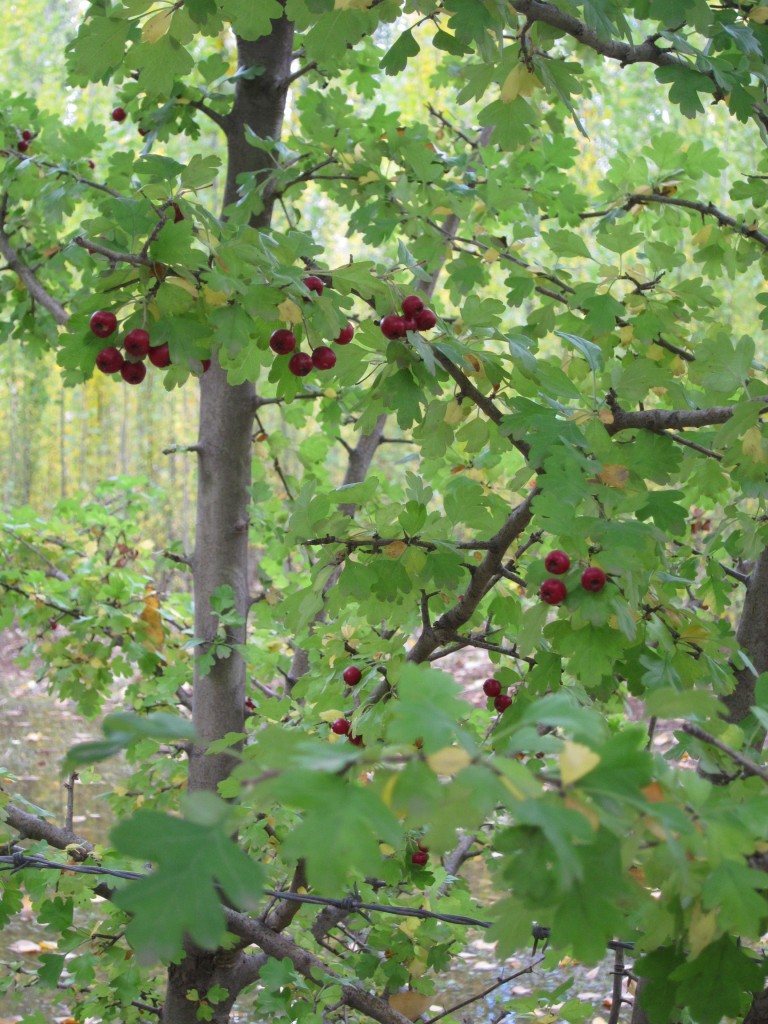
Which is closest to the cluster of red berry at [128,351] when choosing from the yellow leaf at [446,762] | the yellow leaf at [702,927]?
the yellow leaf at [446,762]

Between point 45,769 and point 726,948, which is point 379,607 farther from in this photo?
point 45,769

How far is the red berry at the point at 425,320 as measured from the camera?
1.37 meters

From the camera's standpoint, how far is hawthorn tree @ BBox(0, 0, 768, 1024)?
28.5 inches

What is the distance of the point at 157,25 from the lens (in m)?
1.39

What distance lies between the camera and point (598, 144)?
8.28 m

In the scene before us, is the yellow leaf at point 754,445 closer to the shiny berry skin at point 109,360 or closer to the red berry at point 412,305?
the red berry at point 412,305

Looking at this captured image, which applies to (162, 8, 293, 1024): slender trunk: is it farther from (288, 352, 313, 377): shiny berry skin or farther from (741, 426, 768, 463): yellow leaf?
(741, 426, 768, 463): yellow leaf

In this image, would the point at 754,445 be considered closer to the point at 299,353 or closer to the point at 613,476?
the point at 613,476

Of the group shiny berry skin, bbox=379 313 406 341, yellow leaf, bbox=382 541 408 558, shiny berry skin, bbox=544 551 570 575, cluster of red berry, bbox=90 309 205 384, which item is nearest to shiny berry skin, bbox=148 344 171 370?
cluster of red berry, bbox=90 309 205 384

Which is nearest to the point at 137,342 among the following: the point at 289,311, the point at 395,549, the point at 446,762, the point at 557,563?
the point at 289,311

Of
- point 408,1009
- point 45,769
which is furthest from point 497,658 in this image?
point 45,769

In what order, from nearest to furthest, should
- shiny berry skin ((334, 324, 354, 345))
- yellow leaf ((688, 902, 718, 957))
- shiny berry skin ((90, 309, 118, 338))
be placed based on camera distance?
yellow leaf ((688, 902, 718, 957)) < shiny berry skin ((90, 309, 118, 338)) < shiny berry skin ((334, 324, 354, 345))

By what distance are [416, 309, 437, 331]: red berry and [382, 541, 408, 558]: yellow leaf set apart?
32 cm

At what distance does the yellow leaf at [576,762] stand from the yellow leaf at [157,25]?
1.19 m
